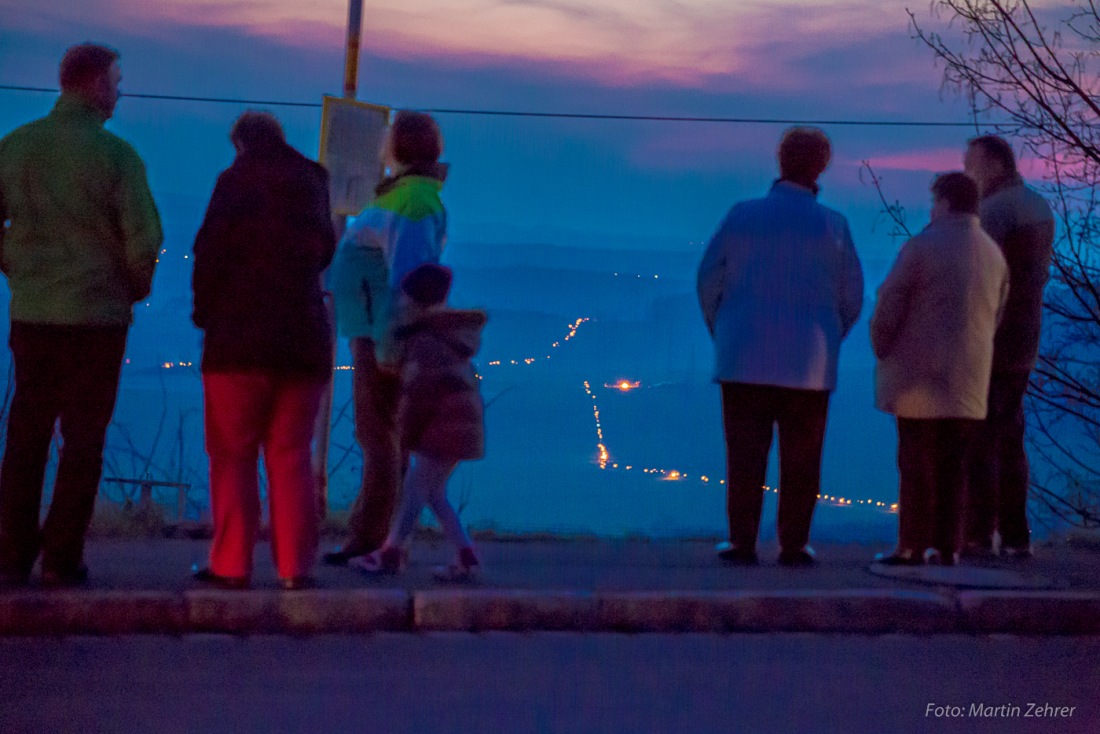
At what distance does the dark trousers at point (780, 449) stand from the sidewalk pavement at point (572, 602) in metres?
0.34

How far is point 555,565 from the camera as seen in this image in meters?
6.91

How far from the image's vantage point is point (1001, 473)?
7.67 m

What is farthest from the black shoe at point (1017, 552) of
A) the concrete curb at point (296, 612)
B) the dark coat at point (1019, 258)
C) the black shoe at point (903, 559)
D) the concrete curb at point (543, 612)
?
the concrete curb at point (296, 612)

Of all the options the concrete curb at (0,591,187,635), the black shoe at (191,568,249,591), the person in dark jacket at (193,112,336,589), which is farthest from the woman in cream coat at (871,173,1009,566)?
the concrete curb at (0,591,187,635)

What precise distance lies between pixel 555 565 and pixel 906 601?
1748mm

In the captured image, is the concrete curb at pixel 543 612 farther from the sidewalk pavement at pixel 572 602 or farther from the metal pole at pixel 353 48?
the metal pole at pixel 353 48

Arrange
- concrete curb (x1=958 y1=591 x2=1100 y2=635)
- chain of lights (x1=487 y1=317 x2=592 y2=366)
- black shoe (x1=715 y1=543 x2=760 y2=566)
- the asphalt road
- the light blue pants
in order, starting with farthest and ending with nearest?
chain of lights (x1=487 y1=317 x2=592 y2=366) < black shoe (x1=715 y1=543 x2=760 y2=566) < the light blue pants < concrete curb (x1=958 y1=591 x2=1100 y2=635) < the asphalt road

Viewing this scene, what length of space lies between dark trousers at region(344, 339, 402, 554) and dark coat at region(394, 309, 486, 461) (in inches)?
11.6

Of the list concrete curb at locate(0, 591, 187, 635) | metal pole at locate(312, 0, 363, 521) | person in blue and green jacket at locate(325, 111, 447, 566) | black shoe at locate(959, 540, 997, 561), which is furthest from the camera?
metal pole at locate(312, 0, 363, 521)

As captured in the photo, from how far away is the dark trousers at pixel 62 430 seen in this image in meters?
5.92

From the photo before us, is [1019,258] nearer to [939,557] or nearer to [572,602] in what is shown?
[939,557]

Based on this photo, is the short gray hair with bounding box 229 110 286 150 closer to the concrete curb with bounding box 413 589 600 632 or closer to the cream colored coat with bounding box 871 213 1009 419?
the concrete curb with bounding box 413 589 600 632

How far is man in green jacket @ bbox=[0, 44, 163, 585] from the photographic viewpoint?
5891 mm

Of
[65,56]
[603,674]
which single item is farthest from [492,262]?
[603,674]
